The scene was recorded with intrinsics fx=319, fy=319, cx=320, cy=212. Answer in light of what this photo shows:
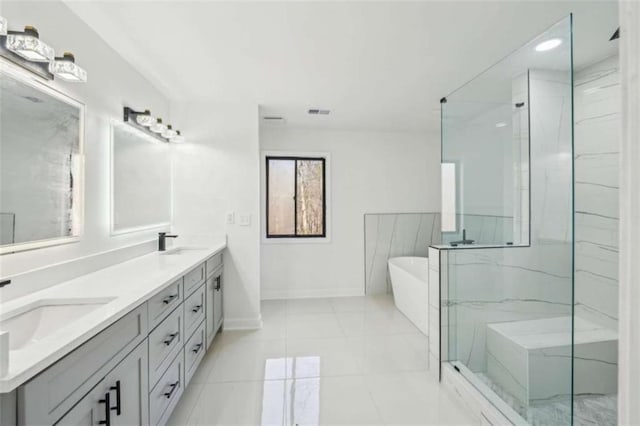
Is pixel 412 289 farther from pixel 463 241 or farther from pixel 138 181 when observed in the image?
pixel 138 181

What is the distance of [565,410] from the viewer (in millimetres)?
1754

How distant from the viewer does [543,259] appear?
2107 millimetres

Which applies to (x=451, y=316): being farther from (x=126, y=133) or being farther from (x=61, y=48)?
(x=61, y=48)

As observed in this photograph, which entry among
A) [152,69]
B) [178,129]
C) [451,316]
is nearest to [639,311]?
[451,316]

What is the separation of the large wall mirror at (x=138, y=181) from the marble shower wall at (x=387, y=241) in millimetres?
2660

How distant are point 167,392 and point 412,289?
101 inches

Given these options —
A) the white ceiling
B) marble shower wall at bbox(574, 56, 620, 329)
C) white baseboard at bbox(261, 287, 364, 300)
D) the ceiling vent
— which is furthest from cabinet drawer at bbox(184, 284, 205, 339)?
marble shower wall at bbox(574, 56, 620, 329)

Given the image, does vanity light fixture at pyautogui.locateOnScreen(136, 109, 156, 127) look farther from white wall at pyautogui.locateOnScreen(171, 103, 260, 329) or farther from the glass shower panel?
the glass shower panel

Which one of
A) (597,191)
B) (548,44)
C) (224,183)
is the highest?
(548,44)

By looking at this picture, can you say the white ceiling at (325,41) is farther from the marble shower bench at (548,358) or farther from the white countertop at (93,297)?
the marble shower bench at (548,358)

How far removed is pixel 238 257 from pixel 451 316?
81.5 inches

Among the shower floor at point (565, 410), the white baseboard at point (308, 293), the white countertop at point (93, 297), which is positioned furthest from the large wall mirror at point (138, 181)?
the shower floor at point (565, 410)

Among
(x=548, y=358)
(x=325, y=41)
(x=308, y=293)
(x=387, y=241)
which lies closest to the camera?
(x=548, y=358)

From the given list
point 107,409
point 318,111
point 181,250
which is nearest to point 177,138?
point 181,250
